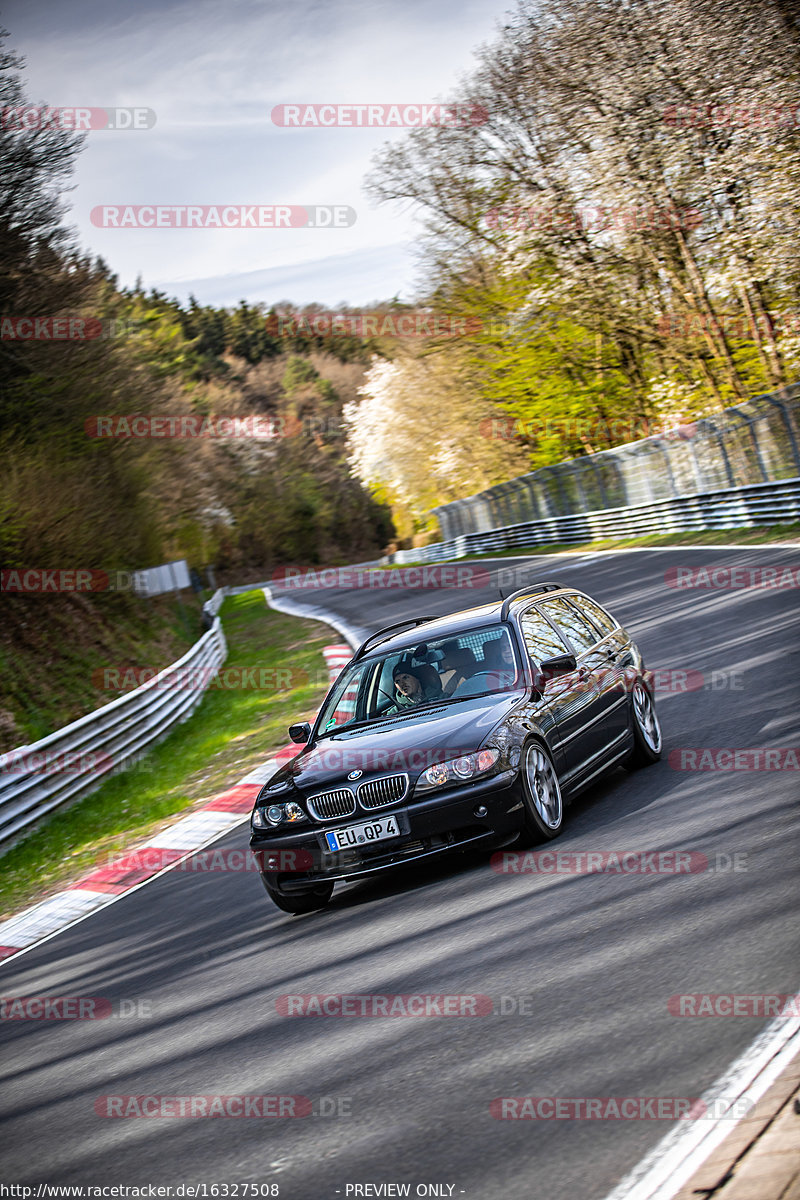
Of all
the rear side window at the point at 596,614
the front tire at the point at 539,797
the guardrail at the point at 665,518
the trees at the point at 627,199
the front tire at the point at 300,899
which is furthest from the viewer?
the trees at the point at 627,199

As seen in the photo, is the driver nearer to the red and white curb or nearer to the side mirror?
the side mirror

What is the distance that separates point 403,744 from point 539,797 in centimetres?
86

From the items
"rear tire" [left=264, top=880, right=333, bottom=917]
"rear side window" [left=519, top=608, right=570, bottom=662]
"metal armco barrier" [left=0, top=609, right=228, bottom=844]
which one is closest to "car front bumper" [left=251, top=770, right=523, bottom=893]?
"rear tire" [left=264, top=880, right=333, bottom=917]

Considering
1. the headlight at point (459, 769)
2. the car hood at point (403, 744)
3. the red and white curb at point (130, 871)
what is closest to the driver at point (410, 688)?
the car hood at point (403, 744)

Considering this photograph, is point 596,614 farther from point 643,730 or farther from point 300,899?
point 300,899

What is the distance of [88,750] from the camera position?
1582cm

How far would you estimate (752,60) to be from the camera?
2903 centimetres

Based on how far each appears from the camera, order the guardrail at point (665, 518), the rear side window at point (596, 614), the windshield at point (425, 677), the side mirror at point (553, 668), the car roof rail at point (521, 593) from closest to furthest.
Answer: the side mirror at point (553, 668) < the windshield at point (425, 677) < the car roof rail at point (521, 593) < the rear side window at point (596, 614) < the guardrail at point (665, 518)

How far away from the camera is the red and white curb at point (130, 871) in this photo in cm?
960

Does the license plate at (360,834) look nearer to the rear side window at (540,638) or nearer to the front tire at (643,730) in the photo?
the rear side window at (540,638)

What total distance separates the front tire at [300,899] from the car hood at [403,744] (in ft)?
2.09

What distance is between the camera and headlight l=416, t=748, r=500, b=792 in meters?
6.77

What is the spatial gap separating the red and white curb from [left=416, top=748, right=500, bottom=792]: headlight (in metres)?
4.00

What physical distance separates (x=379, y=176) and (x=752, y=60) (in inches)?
777
